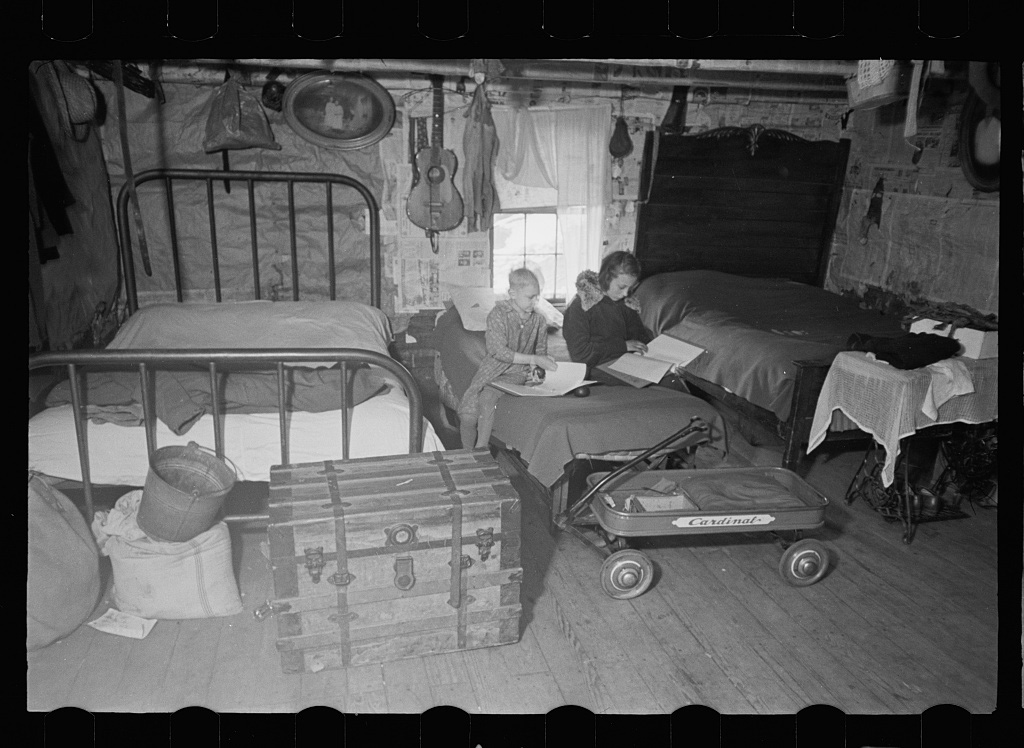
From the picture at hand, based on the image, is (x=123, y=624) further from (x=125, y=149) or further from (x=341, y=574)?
(x=125, y=149)

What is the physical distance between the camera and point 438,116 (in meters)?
4.97

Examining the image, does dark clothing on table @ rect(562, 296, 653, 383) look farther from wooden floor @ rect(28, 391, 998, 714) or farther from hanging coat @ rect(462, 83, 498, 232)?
hanging coat @ rect(462, 83, 498, 232)

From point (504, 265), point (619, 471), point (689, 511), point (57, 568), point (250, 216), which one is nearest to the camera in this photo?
point (57, 568)

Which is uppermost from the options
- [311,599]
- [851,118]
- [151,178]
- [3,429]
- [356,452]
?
[851,118]

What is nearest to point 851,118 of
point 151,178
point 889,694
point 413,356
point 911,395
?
point 911,395

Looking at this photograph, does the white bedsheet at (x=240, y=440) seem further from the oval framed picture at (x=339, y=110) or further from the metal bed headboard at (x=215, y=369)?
the oval framed picture at (x=339, y=110)

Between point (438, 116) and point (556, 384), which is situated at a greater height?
point (438, 116)

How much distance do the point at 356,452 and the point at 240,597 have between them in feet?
2.21

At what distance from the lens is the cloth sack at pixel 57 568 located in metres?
2.44

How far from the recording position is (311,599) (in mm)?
2359

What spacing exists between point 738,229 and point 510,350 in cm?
264

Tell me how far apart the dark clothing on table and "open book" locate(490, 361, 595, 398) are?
27 centimetres

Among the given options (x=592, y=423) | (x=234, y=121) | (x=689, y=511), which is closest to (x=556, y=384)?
(x=592, y=423)

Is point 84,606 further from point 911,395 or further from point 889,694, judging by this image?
point 911,395
